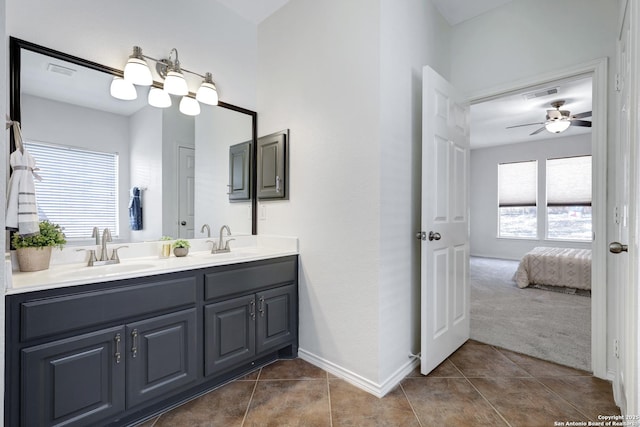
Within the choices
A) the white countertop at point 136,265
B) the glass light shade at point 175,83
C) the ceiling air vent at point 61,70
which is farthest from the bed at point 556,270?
the ceiling air vent at point 61,70

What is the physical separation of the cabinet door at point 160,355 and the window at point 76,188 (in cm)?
73

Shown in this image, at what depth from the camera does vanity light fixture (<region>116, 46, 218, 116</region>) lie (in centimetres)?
201

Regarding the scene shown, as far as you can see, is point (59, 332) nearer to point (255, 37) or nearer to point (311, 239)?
point (311, 239)

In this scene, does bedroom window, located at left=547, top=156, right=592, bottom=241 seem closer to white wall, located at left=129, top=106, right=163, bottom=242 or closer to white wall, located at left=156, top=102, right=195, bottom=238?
white wall, located at left=156, top=102, right=195, bottom=238

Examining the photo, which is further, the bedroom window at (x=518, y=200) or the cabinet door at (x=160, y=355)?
the bedroom window at (x=518, y=200)

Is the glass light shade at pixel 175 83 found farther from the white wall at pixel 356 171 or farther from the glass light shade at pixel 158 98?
the white wall at pixel 356 171

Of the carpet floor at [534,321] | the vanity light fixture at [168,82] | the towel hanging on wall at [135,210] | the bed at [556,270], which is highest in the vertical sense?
the vanity light fixture at [168,82]

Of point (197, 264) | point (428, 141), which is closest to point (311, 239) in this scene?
point (197, 264)

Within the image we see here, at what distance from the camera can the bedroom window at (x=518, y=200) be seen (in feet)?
22.4

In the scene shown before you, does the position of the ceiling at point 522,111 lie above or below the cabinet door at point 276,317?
above

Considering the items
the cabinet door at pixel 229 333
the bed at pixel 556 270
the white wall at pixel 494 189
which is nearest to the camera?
the cabinet door at pixel 229 333

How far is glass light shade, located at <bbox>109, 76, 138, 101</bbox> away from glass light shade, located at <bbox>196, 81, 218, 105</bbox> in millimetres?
449

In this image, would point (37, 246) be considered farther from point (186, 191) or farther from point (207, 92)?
point (207, 92)

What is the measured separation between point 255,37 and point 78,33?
1.34 meters
